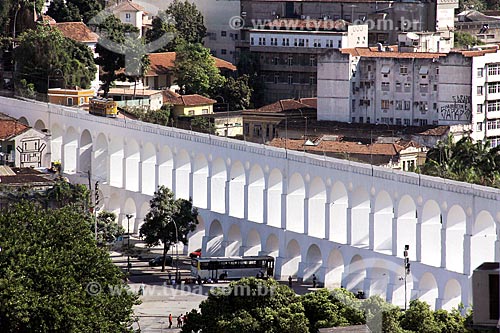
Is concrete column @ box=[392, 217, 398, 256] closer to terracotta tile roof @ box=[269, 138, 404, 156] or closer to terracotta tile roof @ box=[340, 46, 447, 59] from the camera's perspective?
terracotta tile roof @ box=[269, 138, 404, 156]

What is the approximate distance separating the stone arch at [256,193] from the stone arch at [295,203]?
8.12ft

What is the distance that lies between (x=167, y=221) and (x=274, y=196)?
624cm

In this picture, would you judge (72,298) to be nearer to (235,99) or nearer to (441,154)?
(441,154)

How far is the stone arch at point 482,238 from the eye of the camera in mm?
72375

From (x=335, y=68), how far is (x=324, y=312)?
2321 inches

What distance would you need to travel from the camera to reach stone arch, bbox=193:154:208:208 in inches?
3575

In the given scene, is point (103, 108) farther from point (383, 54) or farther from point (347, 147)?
point (383, 54)

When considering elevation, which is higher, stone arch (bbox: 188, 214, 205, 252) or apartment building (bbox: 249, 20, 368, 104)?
apartment building (bbox: 249, 20, 368, 104)

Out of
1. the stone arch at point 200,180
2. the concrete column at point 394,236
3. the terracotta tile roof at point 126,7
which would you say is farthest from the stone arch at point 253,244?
the terracotta tile roof at point 126,7

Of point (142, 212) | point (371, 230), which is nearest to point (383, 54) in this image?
point (142, 212)

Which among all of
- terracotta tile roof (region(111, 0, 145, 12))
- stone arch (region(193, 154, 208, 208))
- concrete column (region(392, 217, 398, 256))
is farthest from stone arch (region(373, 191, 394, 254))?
terracotta tile roof (region(111, 0, 145, 12))

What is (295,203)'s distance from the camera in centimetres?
8419

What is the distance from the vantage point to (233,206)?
8862cm

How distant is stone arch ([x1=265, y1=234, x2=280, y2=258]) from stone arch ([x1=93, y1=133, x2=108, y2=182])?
17763mm
